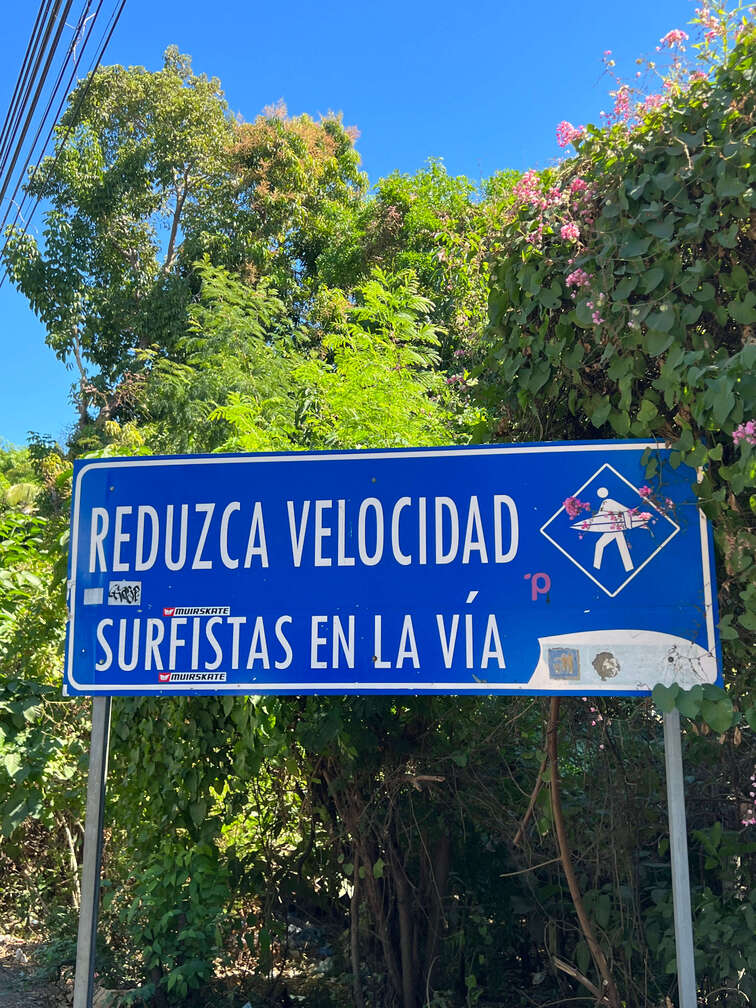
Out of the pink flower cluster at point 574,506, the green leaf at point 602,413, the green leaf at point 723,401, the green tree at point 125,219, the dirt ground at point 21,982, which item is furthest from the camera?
the green tree at point 125,219

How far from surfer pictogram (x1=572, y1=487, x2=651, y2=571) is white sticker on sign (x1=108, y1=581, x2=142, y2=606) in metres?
1.20

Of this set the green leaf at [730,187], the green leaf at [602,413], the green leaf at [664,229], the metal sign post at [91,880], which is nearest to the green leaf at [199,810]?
the metal sign post at [91,880]

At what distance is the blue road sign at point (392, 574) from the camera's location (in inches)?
84.7

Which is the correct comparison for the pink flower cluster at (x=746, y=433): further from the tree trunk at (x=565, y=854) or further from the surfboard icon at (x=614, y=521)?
the tree trunk at (x=565, y=854)

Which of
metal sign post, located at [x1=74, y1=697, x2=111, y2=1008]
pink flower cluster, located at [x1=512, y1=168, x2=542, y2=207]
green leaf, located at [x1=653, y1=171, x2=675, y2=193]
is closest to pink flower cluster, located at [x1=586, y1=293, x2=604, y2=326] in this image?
green leaf, located at [x1=653, y1=171, x2=675, y2=193]

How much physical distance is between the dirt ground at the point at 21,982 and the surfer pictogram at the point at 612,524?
312 centimetres

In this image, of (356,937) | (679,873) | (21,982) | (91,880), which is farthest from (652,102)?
(21,982)

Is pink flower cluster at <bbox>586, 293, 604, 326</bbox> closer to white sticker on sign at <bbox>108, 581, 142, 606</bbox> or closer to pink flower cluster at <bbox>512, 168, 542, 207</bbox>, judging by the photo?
pink flower cluster at <bbox>512, 168, 542, 207</bbox>

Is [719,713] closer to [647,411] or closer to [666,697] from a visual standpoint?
[666,697]

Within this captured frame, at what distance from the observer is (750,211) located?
6.86ft

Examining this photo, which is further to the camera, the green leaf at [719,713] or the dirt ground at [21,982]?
the dirt ground at [21,982]

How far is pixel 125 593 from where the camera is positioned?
7.95ft

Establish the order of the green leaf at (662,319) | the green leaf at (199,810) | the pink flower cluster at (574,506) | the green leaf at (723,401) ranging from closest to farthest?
the green leaf at (723,401), the green leaf at (662,319), the pink flower cluster at (574,506), the green leaf at (199,810)

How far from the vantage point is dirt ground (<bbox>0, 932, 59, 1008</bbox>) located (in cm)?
373
